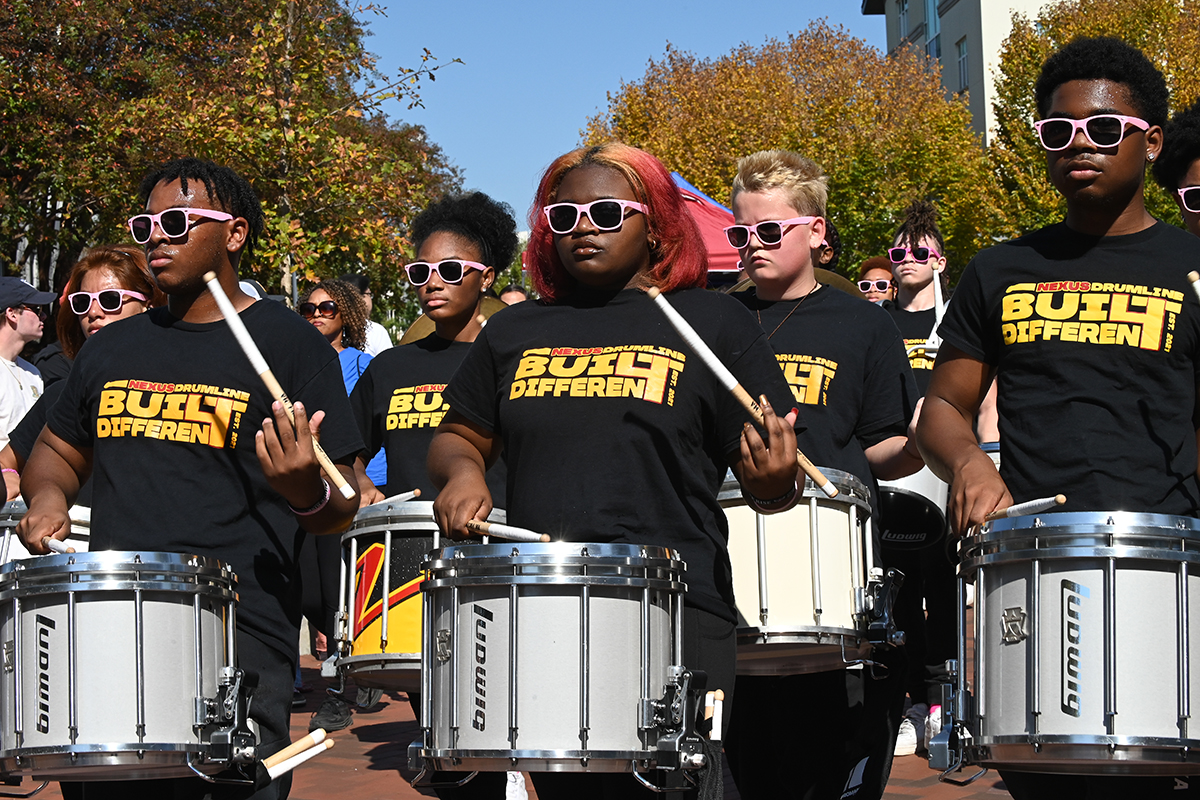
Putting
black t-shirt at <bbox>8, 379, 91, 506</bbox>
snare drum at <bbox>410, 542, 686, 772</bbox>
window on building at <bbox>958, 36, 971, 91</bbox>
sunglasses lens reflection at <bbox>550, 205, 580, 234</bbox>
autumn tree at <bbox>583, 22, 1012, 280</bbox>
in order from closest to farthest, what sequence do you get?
snare drum at <bbox>410, 542, 686, 772</bbox> < sunglasses lens reflection at <bbox>550, 205, 580, 234</bbox> < black t-shirt at <bbox>8, 379, 91, 506</bbox> < autumn tree at <bbox>583, 22, 1012, 280</bbox> < window on building at <bbox>958, 36, 971, 91</bbox>

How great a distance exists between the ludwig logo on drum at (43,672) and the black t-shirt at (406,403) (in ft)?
6.67

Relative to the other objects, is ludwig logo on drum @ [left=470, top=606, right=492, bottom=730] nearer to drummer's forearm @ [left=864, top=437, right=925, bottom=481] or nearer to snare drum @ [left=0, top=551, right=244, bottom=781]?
snare drum @ [left=0, top=551, right=244, bottom=781]

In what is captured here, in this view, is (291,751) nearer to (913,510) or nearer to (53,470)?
(53,470)

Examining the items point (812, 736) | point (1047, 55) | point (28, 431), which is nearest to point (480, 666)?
point (812, 736)

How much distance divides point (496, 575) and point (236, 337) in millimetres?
1115

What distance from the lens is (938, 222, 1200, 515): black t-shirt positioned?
341 cm

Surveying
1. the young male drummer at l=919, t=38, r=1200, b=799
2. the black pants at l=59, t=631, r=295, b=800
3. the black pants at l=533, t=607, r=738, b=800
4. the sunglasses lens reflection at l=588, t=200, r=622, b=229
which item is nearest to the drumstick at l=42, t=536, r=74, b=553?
the black pants at l=59, t=631, r=295, b=800

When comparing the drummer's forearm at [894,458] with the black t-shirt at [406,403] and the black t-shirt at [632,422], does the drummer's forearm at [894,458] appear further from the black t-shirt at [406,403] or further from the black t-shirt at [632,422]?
the black t-shirt at [406,403]

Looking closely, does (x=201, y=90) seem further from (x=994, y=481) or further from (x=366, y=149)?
(x=994, y=481)

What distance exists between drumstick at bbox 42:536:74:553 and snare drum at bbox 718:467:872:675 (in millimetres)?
1794

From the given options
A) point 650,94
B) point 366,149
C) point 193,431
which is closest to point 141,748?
point 193,431

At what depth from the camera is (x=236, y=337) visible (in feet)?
12.6

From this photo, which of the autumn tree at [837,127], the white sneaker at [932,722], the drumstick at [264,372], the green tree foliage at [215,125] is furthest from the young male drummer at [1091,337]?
the autumn tree at [837,127]

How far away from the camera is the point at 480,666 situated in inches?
→ 125
